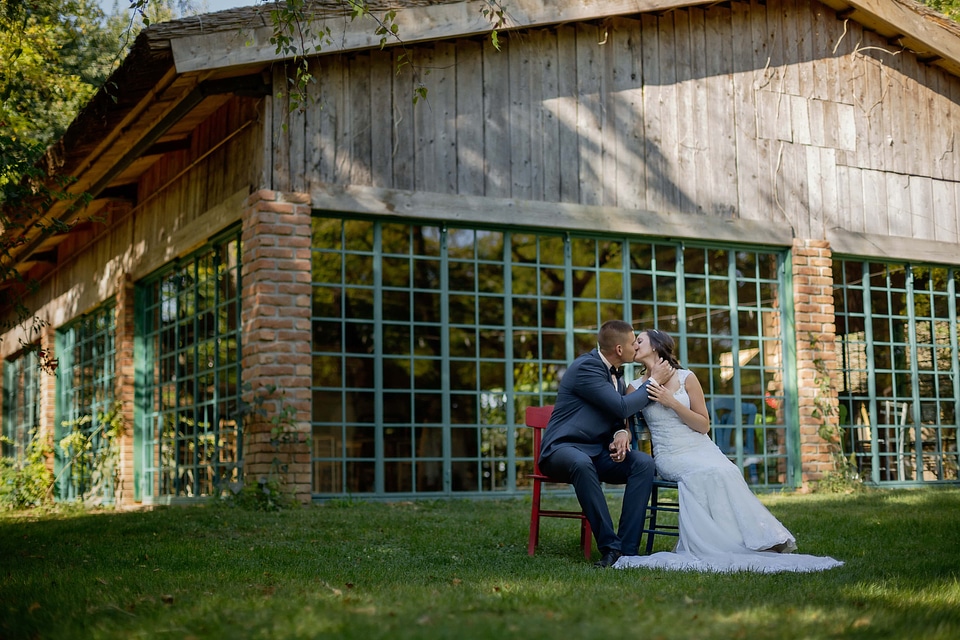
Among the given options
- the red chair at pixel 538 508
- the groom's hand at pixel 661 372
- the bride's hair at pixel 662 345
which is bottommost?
the red chair at pixel 538 508

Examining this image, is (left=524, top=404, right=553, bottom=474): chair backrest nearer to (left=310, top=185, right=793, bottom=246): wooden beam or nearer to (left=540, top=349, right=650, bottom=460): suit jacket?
(left=540, top=349, right=650, bottom=460): suit jacket

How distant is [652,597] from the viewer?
195 inches

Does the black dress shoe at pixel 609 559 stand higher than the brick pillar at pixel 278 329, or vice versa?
the brick pillar at pixel 278 329

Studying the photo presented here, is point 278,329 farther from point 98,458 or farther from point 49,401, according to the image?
point 49,401

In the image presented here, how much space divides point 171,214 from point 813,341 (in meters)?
7.58

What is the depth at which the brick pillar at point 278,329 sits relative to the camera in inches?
396

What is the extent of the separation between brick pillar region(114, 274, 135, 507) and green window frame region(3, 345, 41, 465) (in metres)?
4.84

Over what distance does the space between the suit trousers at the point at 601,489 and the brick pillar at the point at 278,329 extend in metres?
3.81

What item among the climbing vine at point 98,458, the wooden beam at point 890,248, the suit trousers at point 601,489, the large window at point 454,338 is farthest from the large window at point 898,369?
the climbing vine at point 98,458

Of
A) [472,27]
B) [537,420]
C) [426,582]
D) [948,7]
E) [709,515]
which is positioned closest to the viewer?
[426,582]

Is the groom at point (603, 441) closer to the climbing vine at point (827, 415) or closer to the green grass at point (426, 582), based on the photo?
the green grass at point (426, 582)

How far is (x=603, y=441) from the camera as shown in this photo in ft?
23.0

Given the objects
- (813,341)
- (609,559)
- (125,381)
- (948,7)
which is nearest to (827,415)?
(813,341)

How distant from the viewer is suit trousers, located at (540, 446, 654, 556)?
6.57 meters
